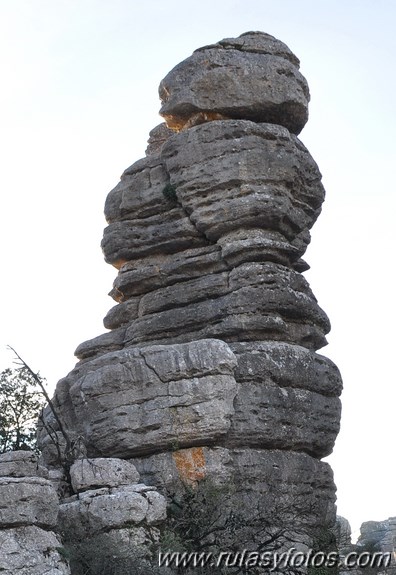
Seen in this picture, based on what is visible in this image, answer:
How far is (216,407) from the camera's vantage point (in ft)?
78.6

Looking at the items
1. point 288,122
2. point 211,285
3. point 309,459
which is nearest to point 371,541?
point 309,459

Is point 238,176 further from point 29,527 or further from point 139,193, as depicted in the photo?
point 29,527

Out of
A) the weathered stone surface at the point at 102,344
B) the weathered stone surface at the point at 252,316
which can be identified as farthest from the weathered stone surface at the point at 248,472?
the weathered stone surface at the point at 102,344

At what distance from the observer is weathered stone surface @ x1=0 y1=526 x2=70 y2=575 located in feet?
60.8

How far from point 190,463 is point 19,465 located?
464 cm

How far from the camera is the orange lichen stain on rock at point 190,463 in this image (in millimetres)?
23703

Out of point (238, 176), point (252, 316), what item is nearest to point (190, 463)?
point (252, 316)

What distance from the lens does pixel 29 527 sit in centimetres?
1925

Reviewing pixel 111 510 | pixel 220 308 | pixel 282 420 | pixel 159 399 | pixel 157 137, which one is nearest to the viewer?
pixel 111 510

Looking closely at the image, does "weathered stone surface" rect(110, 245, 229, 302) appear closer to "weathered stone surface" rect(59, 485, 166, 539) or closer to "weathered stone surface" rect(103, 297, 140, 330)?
"weathered stone surface" rect(103, 297, 140, 330)

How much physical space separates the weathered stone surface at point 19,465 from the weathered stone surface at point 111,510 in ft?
4.34

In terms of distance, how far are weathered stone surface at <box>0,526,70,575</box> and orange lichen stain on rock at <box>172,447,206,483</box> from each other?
4.70 m

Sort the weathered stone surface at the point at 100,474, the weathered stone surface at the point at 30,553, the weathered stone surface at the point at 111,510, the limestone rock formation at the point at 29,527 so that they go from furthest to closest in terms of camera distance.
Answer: the weathered stone surface at the point at 100,474, the weathered stone surface at the point at 111,510, the limestone rock formation at the point at 29,527, the weathered stone surface at the point at 30,553

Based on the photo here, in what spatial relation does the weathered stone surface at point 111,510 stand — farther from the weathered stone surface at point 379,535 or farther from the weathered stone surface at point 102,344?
the weathered stone surface at point 379,535
